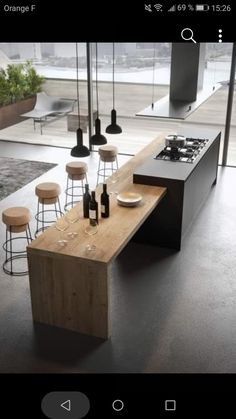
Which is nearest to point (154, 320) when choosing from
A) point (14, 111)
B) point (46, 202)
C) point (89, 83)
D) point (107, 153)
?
point (46, 202)

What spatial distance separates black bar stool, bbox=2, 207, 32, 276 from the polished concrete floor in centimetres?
11

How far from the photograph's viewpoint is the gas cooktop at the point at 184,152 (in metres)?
5.61

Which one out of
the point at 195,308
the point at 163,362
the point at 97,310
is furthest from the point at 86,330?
the point at 195,308

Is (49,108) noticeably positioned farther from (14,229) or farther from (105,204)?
(105,204)

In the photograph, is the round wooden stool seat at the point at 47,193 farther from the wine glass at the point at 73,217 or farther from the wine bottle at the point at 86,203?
the wine bottle at the point at 86,203

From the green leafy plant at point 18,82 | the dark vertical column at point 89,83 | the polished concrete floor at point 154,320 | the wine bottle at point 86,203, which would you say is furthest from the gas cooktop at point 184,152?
the green leafy plant at point 18,82

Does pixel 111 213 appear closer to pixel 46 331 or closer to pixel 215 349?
pixel 46 331

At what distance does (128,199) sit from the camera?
4570mm

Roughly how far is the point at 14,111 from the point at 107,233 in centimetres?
707

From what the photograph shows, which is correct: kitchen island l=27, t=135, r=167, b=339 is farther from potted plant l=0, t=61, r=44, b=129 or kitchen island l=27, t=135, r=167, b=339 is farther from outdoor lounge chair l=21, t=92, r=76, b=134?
potted plant l=0, t=61, r=44, b=129

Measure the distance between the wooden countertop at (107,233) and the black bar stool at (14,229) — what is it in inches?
23.3

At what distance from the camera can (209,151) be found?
6.17 meters
